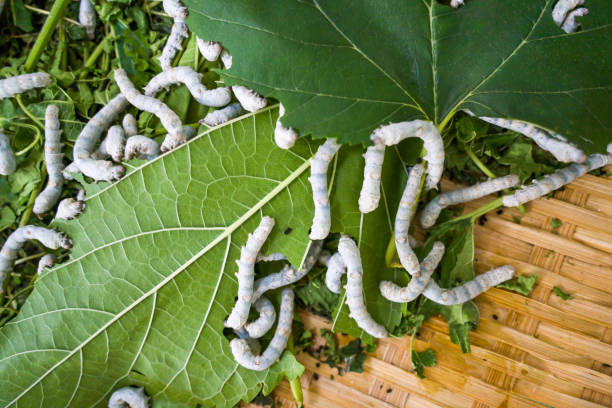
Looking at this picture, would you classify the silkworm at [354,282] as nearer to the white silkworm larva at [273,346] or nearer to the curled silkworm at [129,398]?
the white silkworm larva at [273,346]

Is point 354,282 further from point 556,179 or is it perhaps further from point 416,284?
point 556,179

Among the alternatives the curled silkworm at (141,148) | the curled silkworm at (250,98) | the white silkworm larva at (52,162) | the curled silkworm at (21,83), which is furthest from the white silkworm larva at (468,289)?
the curled silkworm at (21,83)

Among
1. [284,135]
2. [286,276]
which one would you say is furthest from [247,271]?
[284,135]

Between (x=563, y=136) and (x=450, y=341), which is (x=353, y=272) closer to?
(x=450, y=341)

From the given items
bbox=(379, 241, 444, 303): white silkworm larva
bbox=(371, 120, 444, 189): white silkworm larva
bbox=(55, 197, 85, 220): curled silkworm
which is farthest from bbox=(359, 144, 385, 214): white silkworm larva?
bbox=(55, 197, 85, 220): curled silkworm

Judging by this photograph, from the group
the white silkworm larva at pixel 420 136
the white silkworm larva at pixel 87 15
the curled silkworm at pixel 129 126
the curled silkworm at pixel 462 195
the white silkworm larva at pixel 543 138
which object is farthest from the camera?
the white silkworm larva at pixel 87 15

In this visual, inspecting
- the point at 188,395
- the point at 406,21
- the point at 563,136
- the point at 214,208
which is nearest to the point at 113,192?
the point at 214,208
